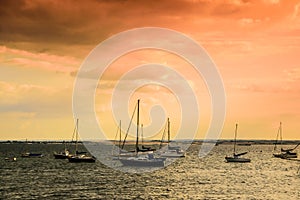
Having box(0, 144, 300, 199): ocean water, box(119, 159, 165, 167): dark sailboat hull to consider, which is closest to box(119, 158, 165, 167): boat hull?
box(119, 159, 165, 167): dark sailboat hull

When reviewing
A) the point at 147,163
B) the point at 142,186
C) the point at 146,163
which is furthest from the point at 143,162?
the point at 142,186

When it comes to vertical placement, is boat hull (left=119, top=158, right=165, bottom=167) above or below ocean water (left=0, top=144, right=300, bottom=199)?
above

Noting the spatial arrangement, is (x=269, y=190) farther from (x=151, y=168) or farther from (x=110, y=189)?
(x=151, y=168)

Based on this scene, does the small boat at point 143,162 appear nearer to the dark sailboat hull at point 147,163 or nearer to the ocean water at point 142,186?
the dark sailboat hull at point 147,163

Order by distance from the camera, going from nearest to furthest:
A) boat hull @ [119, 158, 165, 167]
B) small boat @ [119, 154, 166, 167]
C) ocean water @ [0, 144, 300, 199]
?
ocean water @ [0, 144, 300, 199] < boat hull @ [119, 158, 165, 167] < small boat @ [119, 154, 166, 167]

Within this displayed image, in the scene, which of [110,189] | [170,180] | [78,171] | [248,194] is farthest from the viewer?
[78,171]

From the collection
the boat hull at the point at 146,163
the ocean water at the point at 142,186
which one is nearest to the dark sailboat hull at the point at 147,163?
the boat hull at the point at 146,163

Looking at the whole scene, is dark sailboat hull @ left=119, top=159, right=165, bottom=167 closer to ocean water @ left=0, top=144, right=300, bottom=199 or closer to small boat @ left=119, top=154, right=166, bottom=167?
small boat @ left=119, top=154, right=166, bottom=167

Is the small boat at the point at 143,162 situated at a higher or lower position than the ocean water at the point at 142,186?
higher

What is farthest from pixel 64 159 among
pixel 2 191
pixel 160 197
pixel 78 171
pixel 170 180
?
pixel 160 197

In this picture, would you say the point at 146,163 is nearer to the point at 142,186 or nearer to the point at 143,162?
the point at 143,162

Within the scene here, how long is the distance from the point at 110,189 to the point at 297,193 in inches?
1375

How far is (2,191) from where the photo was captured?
94125 millimetres

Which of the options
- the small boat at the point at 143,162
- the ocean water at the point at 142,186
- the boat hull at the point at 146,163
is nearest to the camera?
A: the ocean water at the point at 142,186
